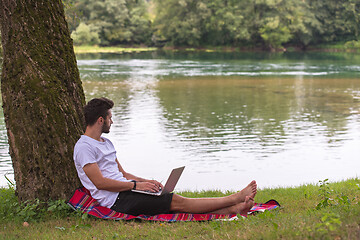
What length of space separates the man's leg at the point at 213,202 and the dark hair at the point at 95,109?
3.55 ft

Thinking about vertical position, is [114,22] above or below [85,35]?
above

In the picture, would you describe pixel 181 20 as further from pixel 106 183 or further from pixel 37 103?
pixel 106 183

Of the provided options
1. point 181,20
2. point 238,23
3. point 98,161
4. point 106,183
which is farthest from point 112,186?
point 181,20

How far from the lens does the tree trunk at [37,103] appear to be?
5258 mm

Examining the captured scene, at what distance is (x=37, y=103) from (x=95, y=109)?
0.85 metres

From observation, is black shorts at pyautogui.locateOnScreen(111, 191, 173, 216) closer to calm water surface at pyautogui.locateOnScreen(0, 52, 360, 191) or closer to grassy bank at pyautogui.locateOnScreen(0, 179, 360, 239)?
grassy bank at pyautogui.locateOnScreen(0, 179, 360, 239)

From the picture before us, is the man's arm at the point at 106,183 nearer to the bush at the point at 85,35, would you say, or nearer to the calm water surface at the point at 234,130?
the calm water surface at the point at 234,130

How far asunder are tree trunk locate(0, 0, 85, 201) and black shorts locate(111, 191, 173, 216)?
77 centimetres

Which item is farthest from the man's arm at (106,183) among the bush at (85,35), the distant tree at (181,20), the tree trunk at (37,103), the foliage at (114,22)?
the foliage at (114,22)

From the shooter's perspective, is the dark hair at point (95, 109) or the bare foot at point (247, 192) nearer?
the dark hair at point (95, 109)

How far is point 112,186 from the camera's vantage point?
4.77 m

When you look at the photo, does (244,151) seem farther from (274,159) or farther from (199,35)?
(199,35)

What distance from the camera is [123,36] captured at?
77.1 meters

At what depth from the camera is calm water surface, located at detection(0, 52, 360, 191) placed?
404 inches
